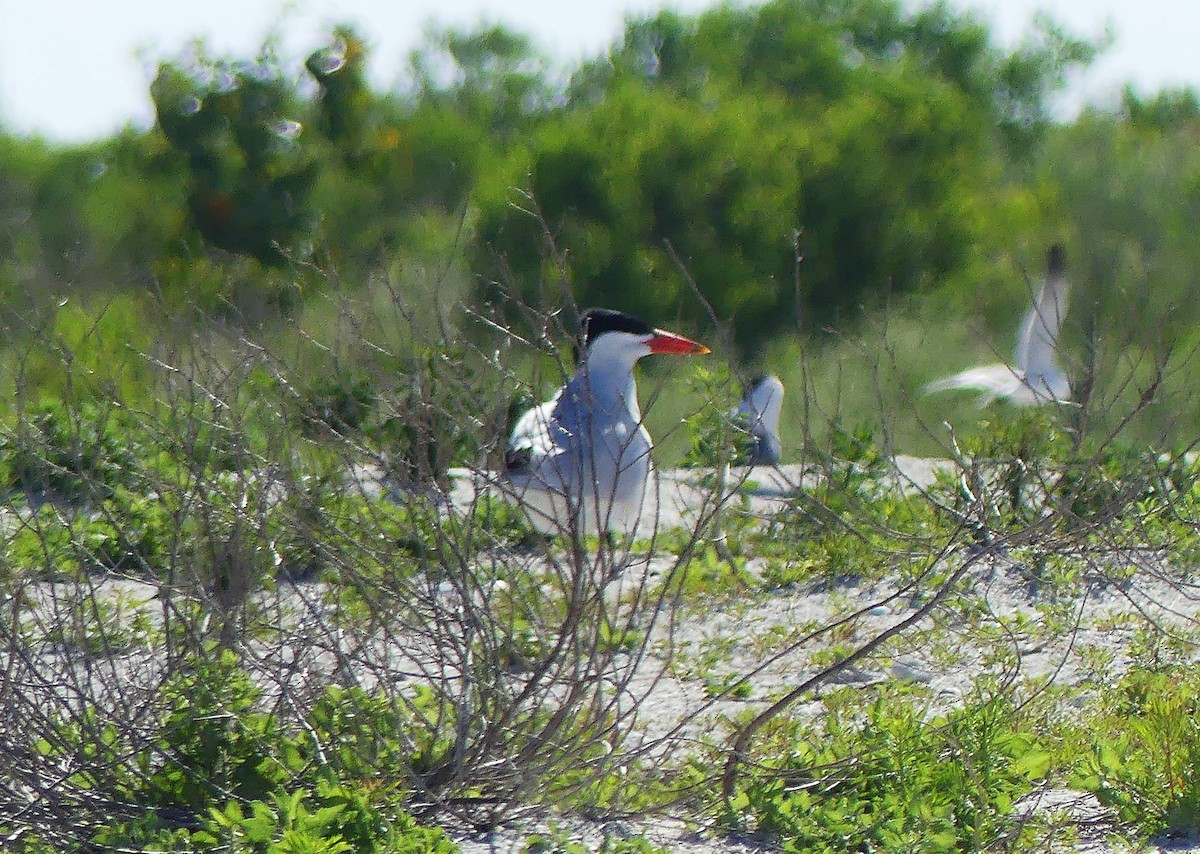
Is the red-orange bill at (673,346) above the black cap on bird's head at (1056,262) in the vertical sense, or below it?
below

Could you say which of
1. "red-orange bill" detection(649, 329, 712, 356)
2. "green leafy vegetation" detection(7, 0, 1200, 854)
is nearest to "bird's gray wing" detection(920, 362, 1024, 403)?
"green leafy vegetation" detection(7, 0, 1200, 854)

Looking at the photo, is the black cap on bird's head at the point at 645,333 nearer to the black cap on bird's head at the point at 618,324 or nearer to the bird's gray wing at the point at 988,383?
the black cap on bird's head at the point at 618,324

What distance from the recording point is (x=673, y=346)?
271 inches

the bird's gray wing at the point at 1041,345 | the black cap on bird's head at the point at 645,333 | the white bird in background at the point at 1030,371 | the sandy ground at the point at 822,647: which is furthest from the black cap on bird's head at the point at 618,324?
the white bird in background at the point at 1030,371

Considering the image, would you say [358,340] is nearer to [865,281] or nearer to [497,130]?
[865,281]

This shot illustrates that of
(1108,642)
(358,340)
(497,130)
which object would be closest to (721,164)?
(1108,642)

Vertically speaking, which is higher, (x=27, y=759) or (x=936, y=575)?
(x=936, y=575)

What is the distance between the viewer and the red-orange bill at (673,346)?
22.3ft

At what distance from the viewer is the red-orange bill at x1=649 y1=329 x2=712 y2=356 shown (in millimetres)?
6797

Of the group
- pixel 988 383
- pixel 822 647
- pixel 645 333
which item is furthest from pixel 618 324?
pixel 988 383

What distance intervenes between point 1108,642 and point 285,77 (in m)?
12.3

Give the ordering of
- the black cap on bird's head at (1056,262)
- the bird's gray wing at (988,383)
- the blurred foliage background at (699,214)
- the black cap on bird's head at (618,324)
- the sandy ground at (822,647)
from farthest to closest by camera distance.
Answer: the blurred foliage background at (699,214)
the black cap on bird's head at (1056,262)
the bird's gray wing at (988,383)
the black cap on bird's head at (618,324)
the sandy ground at (822,647)

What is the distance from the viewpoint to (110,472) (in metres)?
7.14

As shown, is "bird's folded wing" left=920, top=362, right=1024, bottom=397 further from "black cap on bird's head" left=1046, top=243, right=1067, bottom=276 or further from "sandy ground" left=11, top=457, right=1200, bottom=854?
"sandy ground" left=11, top=457, right=1200, bottom=854
